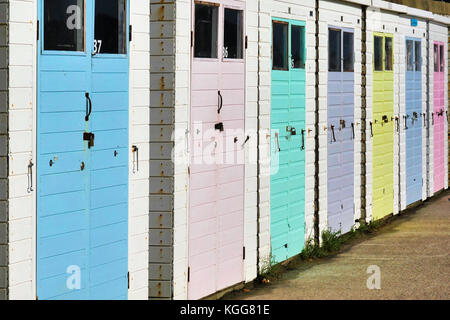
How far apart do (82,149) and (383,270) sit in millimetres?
4577

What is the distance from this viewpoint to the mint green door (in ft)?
35.1

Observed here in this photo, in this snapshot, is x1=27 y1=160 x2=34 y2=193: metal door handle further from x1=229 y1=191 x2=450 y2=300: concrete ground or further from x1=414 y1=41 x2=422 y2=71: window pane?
x1=414 y1=41 x2=422 y2=71: window pane

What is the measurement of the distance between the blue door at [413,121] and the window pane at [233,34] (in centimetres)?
708

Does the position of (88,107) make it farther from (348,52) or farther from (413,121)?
(413,121)

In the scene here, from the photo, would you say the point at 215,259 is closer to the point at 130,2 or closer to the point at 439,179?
the point at 130,2

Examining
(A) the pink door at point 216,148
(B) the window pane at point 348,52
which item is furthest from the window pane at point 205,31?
(B) the window pane at point 348,52

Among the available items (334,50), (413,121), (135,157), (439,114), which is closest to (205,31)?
(135,157)

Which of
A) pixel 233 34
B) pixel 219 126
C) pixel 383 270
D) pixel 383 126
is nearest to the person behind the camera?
pixel 219 126

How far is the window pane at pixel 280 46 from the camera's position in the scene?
10664mm

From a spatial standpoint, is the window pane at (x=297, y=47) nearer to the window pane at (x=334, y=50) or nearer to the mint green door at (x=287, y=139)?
the mint green door at (x=287, y=139)

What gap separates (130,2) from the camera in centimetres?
783

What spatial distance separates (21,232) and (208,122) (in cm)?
275

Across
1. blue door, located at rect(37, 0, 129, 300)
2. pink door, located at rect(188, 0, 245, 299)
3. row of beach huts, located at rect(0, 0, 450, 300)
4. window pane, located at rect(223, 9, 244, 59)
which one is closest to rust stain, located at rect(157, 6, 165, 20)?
row of beach huts, located at rect(0, 0, 450, 300)

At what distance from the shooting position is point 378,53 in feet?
48.0
